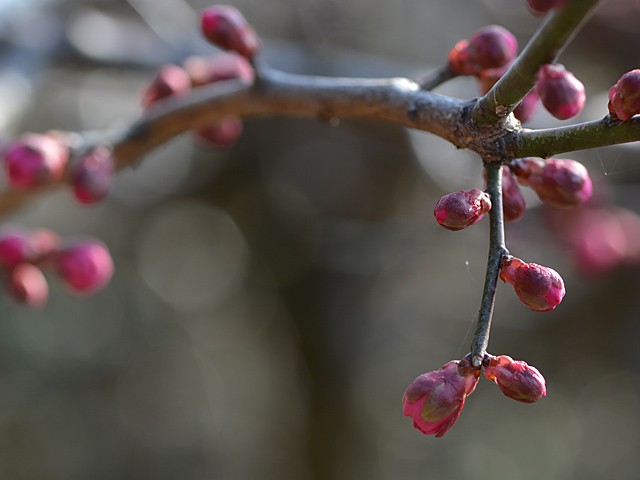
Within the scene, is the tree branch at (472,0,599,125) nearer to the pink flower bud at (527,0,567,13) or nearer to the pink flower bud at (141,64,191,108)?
the pink flower bud at (527,0,567,13)

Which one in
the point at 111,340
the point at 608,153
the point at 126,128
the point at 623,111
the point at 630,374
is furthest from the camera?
the point at 111,340

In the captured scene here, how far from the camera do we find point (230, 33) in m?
1.44

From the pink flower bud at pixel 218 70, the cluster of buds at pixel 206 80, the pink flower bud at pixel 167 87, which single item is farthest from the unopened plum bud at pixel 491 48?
the pink flower bud at pixel 167 87

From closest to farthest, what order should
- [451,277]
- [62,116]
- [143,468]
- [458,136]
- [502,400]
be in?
[458,136] < [451,277] < [62,116] < [502,400] < [143,468]

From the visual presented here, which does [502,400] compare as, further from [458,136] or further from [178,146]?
[458,136]

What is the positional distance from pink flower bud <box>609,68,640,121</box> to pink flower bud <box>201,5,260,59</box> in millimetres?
820

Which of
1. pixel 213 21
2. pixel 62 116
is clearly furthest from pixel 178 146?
pixel 213 21

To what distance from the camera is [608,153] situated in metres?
2.38

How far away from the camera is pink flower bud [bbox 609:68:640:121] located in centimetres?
80

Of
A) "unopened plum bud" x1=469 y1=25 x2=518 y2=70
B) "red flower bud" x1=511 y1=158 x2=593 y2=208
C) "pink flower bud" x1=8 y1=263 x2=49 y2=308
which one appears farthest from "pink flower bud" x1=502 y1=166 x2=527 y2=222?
"pink flower bud" x1=8 y1=263 x2=49 y2=308

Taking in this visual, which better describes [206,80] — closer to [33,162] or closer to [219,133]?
[219,133]

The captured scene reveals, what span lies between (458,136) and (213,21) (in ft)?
2.44

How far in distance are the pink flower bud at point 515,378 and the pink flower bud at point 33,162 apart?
3.47 ft

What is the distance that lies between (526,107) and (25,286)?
1.22 meters
